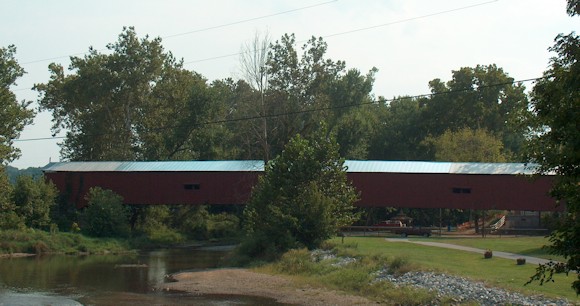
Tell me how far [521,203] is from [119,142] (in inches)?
1723

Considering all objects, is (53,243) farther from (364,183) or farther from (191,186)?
(364,183)

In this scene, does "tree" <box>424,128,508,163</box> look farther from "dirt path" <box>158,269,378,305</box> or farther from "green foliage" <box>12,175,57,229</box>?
"dirt path" <box>158,269,378,305</box>

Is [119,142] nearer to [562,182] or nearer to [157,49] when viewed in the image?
[157,49]

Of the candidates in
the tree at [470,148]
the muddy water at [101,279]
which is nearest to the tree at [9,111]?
the muddy water at [101,279]

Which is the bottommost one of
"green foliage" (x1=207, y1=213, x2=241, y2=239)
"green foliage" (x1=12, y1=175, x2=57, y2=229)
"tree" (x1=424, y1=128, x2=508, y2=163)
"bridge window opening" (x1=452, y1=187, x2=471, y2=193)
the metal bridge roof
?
"green foliage" (x1=207, y1=213, x2=241, y2=239)

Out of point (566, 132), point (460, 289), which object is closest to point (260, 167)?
point (460, 289)

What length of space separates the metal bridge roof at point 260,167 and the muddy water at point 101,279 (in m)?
8.58

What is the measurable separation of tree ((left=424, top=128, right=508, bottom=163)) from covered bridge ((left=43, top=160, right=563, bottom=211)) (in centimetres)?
1682

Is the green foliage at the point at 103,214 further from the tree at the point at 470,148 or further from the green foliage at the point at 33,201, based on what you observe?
the tree at the point at 470,148

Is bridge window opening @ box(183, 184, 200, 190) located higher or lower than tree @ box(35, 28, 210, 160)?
lower

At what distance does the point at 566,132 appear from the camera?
11.3 m

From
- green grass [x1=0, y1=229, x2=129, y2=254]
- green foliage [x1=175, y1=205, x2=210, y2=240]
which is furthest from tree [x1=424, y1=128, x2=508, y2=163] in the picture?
green grass [x1=0, y1=229, x2=129, y2=254]

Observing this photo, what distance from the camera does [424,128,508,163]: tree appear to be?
71.8m

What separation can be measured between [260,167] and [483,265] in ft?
105
